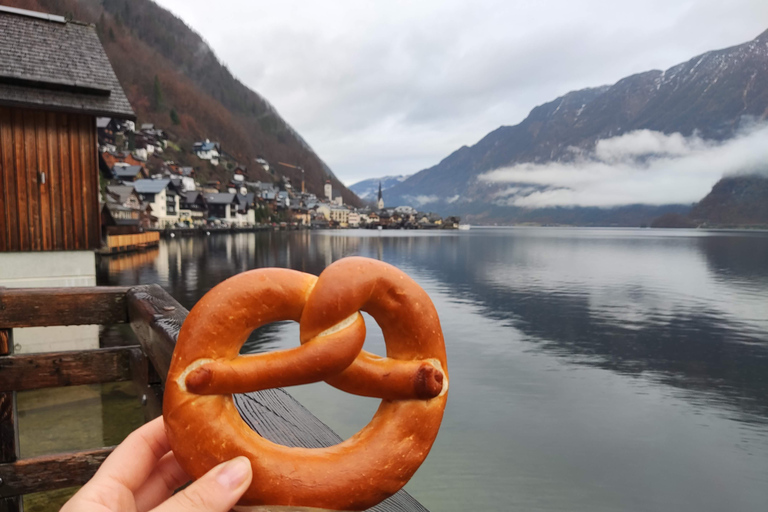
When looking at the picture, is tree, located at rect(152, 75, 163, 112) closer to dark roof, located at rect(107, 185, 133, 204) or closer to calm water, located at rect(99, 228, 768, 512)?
dark roof, located at rect(107, 185, 133, 204)

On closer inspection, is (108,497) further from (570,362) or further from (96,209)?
(570,362)

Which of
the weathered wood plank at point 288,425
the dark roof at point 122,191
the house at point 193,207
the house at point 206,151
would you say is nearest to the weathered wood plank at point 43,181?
the weathered wood plank at point 288,425

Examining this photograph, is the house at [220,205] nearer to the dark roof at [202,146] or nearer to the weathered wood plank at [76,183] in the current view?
Answer: the dark roof at [202,146]

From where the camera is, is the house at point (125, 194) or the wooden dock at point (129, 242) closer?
the wooden dock at point (129, 242)

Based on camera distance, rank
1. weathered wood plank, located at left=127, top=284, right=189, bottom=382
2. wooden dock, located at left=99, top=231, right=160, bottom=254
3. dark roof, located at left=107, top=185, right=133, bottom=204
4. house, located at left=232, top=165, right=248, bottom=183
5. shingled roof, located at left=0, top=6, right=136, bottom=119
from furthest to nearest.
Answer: house, located at left=232, top=165, right=248, bottom=183 < dark roof, located at left=107, top=185, right=133, bottom=204 < wooden dock, located at left=99, top=231, right=160, bottom=254 < shingled roof, located at left=0, top=6, right=136, bottom=119 < weathered wood plank, located at left=127, top=284, right=189, bottom=382

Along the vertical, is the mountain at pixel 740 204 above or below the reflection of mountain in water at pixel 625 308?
above

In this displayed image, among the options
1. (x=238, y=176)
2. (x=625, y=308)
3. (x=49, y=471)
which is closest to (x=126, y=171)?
(x=238, y=176)

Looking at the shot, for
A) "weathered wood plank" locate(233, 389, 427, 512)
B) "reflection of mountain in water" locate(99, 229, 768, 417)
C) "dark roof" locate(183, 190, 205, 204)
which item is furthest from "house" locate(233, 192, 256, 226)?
"weathered wood plank" locate(233, 389, 427, 512)
